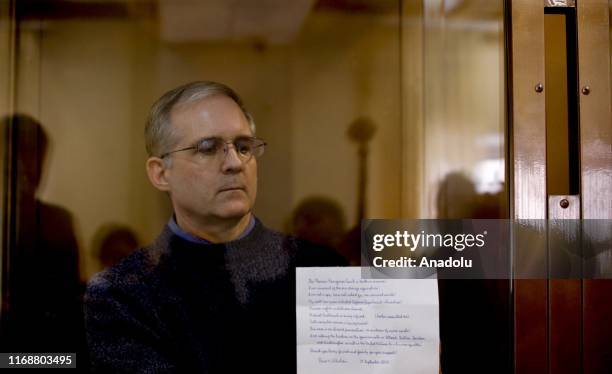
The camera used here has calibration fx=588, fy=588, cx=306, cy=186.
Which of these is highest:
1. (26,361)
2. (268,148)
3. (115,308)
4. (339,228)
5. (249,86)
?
(249,86)

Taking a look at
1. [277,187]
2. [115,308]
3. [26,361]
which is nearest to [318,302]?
[277,187]

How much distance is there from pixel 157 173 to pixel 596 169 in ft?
3.02

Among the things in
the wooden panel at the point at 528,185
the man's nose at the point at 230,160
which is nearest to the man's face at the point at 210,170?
the man's nose at the point at 230,160

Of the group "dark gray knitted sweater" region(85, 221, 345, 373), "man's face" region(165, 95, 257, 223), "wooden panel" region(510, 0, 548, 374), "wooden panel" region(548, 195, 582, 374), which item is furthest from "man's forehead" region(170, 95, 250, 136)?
"wooden panel" region(548, 195, 582, 374)

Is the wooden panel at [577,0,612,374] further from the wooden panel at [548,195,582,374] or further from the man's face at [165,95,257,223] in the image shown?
the man's face at [165,95,257,223]

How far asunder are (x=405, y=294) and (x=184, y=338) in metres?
0.46

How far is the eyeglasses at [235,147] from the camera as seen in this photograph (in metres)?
Result: 1.18

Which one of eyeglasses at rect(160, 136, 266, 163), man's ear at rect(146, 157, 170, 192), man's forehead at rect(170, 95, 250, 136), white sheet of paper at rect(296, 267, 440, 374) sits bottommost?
white sheet of paper at rect(296, 267, 440, 374)

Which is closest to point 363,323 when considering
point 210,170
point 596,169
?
point 210,170

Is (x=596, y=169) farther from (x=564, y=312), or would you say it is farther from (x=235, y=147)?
(x=235, y=147)

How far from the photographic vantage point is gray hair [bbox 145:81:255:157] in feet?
3.92

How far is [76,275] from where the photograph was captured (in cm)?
119

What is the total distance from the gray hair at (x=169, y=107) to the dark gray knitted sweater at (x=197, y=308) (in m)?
0.18

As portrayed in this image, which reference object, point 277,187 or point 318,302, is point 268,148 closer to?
point 277,187
